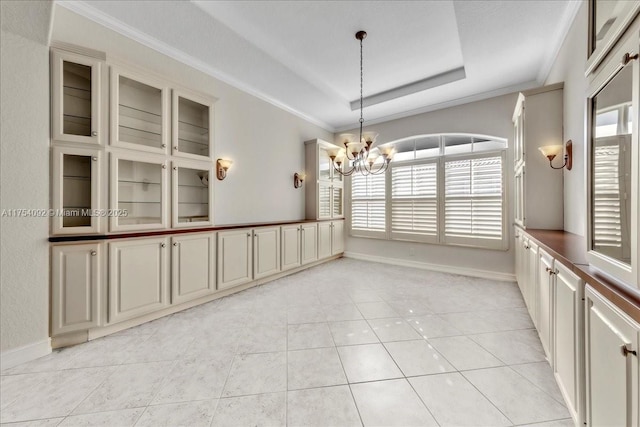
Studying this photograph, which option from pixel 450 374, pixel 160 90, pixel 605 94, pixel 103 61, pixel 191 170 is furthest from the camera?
pixel 191 170

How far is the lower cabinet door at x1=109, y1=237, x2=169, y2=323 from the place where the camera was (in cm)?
228

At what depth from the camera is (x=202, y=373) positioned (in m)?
1.75

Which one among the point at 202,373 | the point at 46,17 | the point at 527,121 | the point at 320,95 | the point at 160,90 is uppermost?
the point at 320,95

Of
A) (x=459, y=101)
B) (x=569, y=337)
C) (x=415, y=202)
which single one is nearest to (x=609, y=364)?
(x=569, y=337)

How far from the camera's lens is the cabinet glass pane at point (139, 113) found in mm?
2459

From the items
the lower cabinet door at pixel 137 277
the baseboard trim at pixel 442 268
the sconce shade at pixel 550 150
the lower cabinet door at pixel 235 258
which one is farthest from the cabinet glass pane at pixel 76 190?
the baseboard trim at pixel 442 268

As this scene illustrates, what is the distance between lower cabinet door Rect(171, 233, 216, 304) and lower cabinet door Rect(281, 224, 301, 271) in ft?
4.05

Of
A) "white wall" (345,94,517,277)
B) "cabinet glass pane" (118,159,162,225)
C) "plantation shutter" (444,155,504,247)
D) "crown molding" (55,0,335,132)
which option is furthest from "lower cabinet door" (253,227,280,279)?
"plantation shutter" (444,155,504,247)

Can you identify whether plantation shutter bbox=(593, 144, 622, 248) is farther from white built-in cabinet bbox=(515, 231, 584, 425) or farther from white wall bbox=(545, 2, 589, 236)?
white wall bbox=(545, 2, 589, 236)

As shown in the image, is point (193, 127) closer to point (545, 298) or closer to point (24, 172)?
point (24, 172)

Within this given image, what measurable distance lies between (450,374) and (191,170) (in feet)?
10.8

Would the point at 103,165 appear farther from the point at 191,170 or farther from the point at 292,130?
the point at 292,130

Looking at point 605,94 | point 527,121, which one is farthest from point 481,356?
point 527,121

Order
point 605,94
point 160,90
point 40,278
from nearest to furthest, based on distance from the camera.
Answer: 1. point 605,94
2. point 40,278
3. point 160,90
